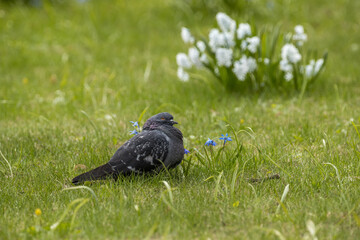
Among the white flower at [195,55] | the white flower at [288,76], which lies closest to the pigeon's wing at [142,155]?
the white flower at [195,55]

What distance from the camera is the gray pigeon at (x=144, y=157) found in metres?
3.47

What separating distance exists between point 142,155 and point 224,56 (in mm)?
2378

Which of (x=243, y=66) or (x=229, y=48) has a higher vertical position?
(x=229, y=48)

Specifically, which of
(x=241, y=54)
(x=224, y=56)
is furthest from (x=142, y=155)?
(x=241, y=54)

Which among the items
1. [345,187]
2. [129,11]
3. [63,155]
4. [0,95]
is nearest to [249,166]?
[345,187]

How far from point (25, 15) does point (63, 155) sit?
5711 millimetres

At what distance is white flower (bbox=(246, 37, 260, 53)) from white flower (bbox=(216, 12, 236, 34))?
26 centimetres

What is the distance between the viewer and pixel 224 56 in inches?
214

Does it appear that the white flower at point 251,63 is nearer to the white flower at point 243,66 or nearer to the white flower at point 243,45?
the white flower at point 243,66

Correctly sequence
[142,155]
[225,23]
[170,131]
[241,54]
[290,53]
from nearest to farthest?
1. [142,155]
2. [170,131]
3. [290,53]
4. [225,23]
5. [241,54]

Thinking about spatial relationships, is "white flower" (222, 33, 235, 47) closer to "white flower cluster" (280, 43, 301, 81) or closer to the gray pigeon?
"white flower cluster" (280, 43, 301, 81)

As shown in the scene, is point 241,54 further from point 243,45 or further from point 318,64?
point 318,64

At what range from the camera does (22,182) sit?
3680 mm

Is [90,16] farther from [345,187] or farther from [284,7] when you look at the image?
[345,187]
